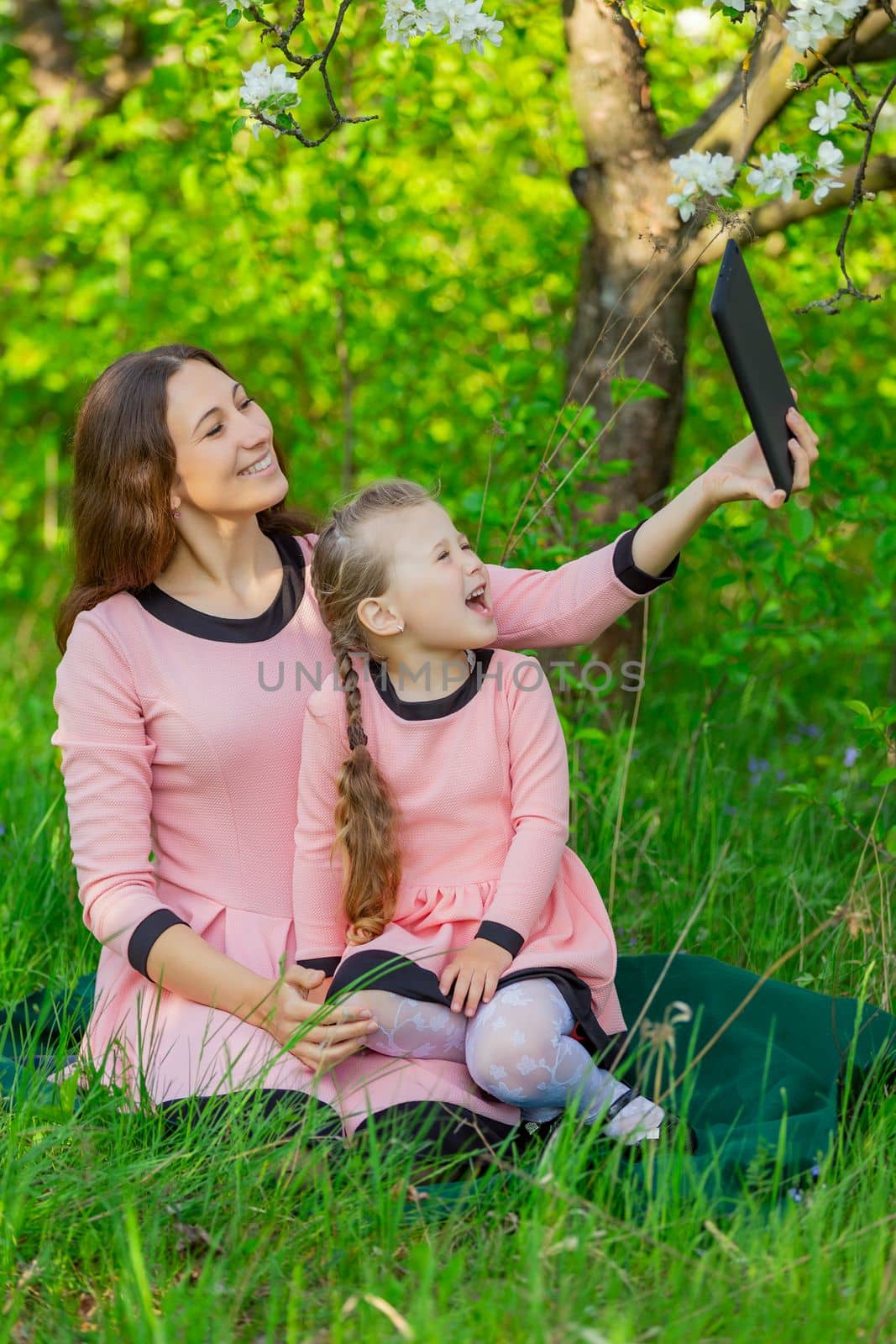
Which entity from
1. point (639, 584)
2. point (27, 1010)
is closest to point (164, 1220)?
point (27, 1010)

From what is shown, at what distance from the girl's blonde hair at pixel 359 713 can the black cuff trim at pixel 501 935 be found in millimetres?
181

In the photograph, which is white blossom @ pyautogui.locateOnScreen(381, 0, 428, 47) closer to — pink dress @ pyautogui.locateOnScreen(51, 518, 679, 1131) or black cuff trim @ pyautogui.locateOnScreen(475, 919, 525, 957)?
pink dress @ pyautogui.locateOnScreen(51, 518, 679, 1131)

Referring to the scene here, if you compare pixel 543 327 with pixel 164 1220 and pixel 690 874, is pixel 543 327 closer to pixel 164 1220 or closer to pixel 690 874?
pixel 690 874

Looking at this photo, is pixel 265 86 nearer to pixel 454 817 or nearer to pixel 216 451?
pixel 216 451

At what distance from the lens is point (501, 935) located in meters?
2.17

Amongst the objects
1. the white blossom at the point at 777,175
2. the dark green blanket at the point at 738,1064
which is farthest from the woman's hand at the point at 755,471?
the dark green blanket at the point at 738,1064

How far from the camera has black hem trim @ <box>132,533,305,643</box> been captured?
96.5 inches

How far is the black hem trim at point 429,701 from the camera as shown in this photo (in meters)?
2.31

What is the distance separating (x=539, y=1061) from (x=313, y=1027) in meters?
0.35

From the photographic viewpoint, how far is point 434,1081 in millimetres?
2174

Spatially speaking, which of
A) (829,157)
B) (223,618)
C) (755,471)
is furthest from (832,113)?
(223,618)

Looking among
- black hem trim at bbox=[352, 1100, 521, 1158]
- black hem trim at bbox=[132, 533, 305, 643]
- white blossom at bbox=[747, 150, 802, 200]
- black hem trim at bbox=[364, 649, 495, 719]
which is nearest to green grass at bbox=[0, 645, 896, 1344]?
black hem trim at bbox=[352, 1100, 521, 1158]

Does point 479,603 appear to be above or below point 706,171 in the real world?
below

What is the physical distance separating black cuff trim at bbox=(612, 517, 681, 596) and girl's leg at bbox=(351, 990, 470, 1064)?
2.65 feet
